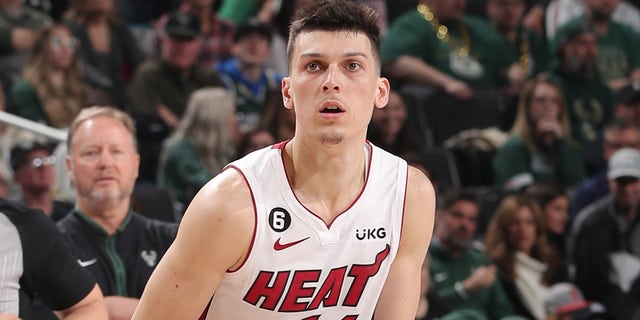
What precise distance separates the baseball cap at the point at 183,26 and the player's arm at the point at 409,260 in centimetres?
530

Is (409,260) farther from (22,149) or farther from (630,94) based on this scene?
(630,94)

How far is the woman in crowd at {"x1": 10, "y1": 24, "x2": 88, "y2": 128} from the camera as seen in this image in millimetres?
7844

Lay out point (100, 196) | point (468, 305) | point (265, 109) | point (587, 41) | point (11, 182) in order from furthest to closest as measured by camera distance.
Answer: point (587, 41)
point (265, 109)
point (468, 305)
point (11, 182)
point (100, 196)

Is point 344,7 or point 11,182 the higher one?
point 344,7

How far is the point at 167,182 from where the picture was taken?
7641mm

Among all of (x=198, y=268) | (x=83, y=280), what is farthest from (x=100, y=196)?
(x=198, y=268)

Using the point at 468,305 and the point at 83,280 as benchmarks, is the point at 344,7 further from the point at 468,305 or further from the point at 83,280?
the point at 468,305

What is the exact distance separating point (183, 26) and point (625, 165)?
11.4ft

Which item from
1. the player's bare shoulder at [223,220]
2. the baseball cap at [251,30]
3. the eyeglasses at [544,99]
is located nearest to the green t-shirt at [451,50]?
the eyeglasses at [544,99]

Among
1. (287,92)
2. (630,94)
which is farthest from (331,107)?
(630,94)

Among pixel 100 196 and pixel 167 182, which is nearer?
pixel 100 196

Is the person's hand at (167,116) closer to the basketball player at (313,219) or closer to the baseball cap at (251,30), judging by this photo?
the baseball cap at (251,30)

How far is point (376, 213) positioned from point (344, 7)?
63 cm

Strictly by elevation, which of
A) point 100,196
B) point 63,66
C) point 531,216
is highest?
point 63,66
